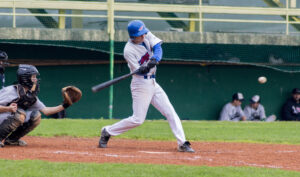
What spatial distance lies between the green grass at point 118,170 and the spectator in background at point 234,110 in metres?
10.8

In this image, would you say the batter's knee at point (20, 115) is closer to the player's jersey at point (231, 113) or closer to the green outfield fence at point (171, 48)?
the green outfield fence at point (171, 48)

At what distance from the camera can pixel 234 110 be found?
1734 centimetres

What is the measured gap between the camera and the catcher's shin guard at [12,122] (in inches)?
316

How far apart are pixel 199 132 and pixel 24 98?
479 centimetres

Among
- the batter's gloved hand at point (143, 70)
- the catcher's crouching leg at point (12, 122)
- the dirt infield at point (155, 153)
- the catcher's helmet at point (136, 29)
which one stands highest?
the catcher's helmet at point (136, 29)

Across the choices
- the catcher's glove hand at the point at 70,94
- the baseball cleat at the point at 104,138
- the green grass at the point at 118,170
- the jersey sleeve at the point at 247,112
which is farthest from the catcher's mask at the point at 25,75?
the jersey sleeve at the point at 247,112

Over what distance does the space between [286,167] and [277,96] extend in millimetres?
12097

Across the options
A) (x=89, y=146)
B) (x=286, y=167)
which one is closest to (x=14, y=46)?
(x=89, y=146)

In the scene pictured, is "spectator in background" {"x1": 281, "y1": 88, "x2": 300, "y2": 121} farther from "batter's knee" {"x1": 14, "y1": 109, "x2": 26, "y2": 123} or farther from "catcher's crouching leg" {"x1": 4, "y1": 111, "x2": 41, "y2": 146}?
"batter's knee" {"x1": 14, "y1": 109, "x2": 26, "y2": 123}

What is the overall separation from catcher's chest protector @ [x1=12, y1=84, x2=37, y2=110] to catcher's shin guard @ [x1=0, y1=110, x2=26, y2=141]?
0.14 metres

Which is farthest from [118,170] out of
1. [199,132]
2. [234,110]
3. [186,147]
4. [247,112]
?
[247,112]

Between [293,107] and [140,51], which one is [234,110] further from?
[140,51]

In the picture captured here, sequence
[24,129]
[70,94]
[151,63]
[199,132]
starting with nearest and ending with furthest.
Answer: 1. [151,63]
2. [70,94]
3. [24,129]
4. [199,132]

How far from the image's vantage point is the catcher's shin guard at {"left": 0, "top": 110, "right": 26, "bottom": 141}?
8.02 metres
